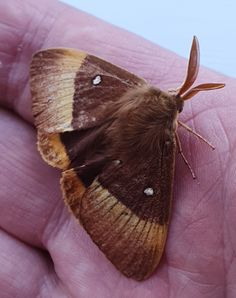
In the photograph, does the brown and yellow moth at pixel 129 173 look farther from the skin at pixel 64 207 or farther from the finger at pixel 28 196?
the finger at pixel 28 196

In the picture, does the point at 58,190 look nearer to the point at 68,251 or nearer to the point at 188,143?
the point at 68,251

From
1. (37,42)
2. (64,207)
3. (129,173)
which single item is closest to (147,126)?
(129,173)

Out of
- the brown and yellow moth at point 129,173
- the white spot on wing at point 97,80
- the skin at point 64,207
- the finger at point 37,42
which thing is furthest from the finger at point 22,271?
the white spot on wing at point 97,80

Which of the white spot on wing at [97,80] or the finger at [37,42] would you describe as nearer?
the white spot on wing at [97,80]

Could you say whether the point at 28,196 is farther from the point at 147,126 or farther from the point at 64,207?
the point at 147,126

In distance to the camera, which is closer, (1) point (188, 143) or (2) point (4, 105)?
(1) point (188, 143)

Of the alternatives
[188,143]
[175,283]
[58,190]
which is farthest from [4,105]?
[175,283]

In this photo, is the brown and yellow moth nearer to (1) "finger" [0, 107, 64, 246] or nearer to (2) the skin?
(2) the skin
